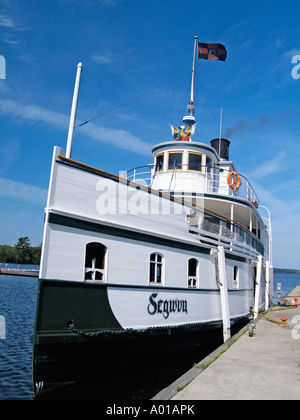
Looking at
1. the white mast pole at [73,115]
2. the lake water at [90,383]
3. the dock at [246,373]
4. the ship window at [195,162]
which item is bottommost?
the lake water at [90,383]

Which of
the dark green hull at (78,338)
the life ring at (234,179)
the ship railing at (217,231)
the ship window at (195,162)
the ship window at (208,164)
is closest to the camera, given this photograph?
the dark green hull at (78,338)

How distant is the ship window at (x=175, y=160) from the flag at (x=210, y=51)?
590 centimetres

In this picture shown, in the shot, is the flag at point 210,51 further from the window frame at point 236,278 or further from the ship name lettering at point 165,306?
the ship name lettering at point 165,306

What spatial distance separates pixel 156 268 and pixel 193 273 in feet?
6.14

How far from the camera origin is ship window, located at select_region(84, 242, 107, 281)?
7391mm

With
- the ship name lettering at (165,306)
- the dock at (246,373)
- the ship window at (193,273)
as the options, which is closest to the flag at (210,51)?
the ship window at (193,273)

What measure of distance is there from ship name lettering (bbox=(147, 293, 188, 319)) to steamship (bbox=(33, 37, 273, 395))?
0.9 inches

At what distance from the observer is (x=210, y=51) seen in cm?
1645

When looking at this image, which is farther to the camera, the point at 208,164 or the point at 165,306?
the point at 208,164

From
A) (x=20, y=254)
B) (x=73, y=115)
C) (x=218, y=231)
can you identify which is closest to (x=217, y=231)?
(x=218, y=231)

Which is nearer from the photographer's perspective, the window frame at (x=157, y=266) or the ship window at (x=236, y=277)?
the window frame at (x=157, y=266)

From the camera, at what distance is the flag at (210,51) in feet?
53.7

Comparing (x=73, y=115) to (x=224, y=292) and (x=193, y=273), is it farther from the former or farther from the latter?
(x=224, y=292)
